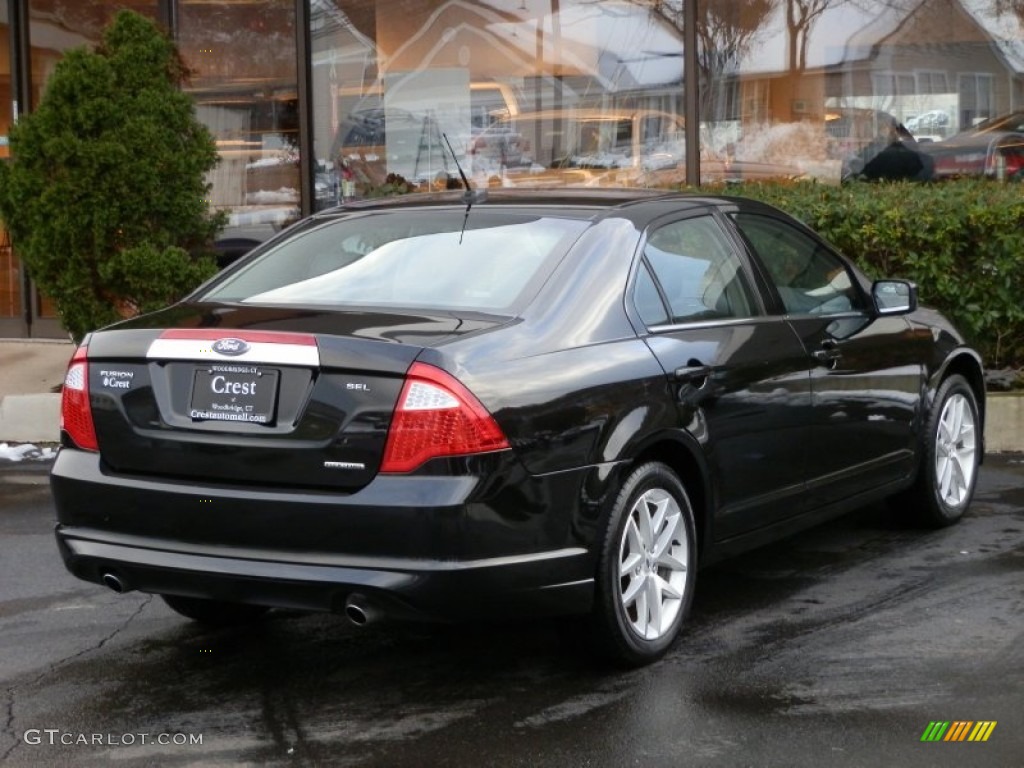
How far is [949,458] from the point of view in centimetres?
719

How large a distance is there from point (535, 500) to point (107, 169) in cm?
628

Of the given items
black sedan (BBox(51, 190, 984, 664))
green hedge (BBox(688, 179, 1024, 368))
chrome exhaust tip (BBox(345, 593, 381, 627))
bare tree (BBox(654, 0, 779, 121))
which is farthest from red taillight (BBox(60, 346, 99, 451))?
bare tree (BBox(654, 0, 779, 121))

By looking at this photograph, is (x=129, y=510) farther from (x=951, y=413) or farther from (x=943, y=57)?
(x=943, y=57)

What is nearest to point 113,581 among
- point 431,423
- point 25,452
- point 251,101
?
point 431,423

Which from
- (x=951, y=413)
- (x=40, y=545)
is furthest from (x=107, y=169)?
(x=951, y=413)

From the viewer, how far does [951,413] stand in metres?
7.16

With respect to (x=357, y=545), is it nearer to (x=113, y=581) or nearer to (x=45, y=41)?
(x=113, y=581)

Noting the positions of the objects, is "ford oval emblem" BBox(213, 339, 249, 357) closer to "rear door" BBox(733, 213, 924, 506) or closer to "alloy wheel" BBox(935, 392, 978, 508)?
"rear door" BBox(733, 213, 924, 506)

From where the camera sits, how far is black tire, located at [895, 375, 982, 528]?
272 inches

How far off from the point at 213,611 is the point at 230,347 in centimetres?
139

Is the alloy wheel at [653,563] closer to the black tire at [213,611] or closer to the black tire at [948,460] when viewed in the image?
the black tire at [213,611]

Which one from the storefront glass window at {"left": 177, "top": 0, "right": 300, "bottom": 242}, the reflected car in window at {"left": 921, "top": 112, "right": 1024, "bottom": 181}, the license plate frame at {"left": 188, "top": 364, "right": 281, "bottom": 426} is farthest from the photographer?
the storefront glass window at {"left": 177, "top": 0, "right": 300, "bottom": 242}

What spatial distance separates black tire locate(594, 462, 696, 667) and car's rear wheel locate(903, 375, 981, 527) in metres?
2.00

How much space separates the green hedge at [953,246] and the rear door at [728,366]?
3596mm
